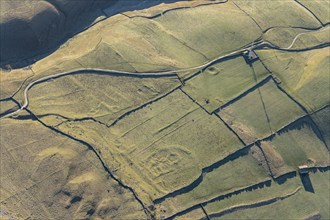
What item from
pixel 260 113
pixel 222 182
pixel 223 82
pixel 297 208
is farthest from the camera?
pixel 223 82

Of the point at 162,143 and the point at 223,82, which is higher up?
the point at 223,82

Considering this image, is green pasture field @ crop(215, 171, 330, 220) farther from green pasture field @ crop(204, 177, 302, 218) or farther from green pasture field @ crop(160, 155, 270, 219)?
green pasture field @ crop(160, 155, 270, 219)

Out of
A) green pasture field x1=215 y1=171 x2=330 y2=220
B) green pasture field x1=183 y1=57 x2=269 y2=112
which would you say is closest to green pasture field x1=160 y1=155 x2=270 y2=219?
green pasture field x1=215 y1=171 x2=330 y2=220

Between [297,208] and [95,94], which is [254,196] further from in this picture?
[95,94]

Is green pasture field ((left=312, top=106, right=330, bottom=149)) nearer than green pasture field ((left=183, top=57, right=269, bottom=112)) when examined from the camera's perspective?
Yes

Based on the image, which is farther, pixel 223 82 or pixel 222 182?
pixel 223 82

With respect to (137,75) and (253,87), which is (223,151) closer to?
(253,87)

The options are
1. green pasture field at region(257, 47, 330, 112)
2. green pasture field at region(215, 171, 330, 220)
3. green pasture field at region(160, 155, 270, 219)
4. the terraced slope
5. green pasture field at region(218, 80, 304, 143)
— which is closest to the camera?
green pasture field at region(160, 155, 270, 219)

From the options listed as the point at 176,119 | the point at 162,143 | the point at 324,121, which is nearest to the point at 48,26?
the point at 176,119

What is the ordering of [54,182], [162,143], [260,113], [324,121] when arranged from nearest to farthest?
[54,182] → [162,143] → [324,121] → [260,113]
